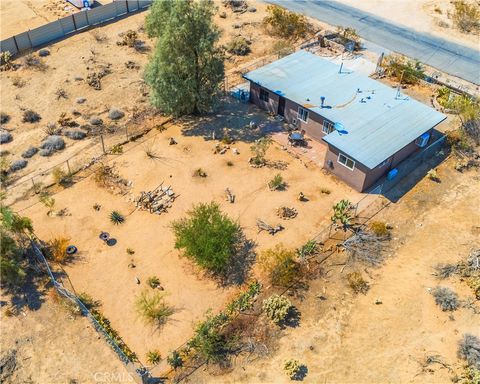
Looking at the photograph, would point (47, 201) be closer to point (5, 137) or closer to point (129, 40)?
point (5, 137)

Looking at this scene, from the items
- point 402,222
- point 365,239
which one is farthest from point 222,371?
point 402,222

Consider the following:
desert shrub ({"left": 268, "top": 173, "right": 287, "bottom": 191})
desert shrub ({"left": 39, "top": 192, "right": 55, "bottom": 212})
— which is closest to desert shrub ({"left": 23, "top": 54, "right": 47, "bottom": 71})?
desert shrub ({"left": 39, "top": 192, "right": 55, "bottom": 212})

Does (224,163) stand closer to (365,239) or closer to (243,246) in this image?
(243,246)

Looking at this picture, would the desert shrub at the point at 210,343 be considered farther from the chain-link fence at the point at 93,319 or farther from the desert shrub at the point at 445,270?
the desert shrub at the point at 445,270

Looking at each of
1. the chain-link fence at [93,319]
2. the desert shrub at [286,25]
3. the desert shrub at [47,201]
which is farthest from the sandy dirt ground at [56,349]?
the desert shrub at [286,25]

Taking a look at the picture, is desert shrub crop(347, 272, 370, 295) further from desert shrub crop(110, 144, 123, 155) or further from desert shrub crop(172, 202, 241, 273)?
desert shrub crop(110, 144, 123, 155)
